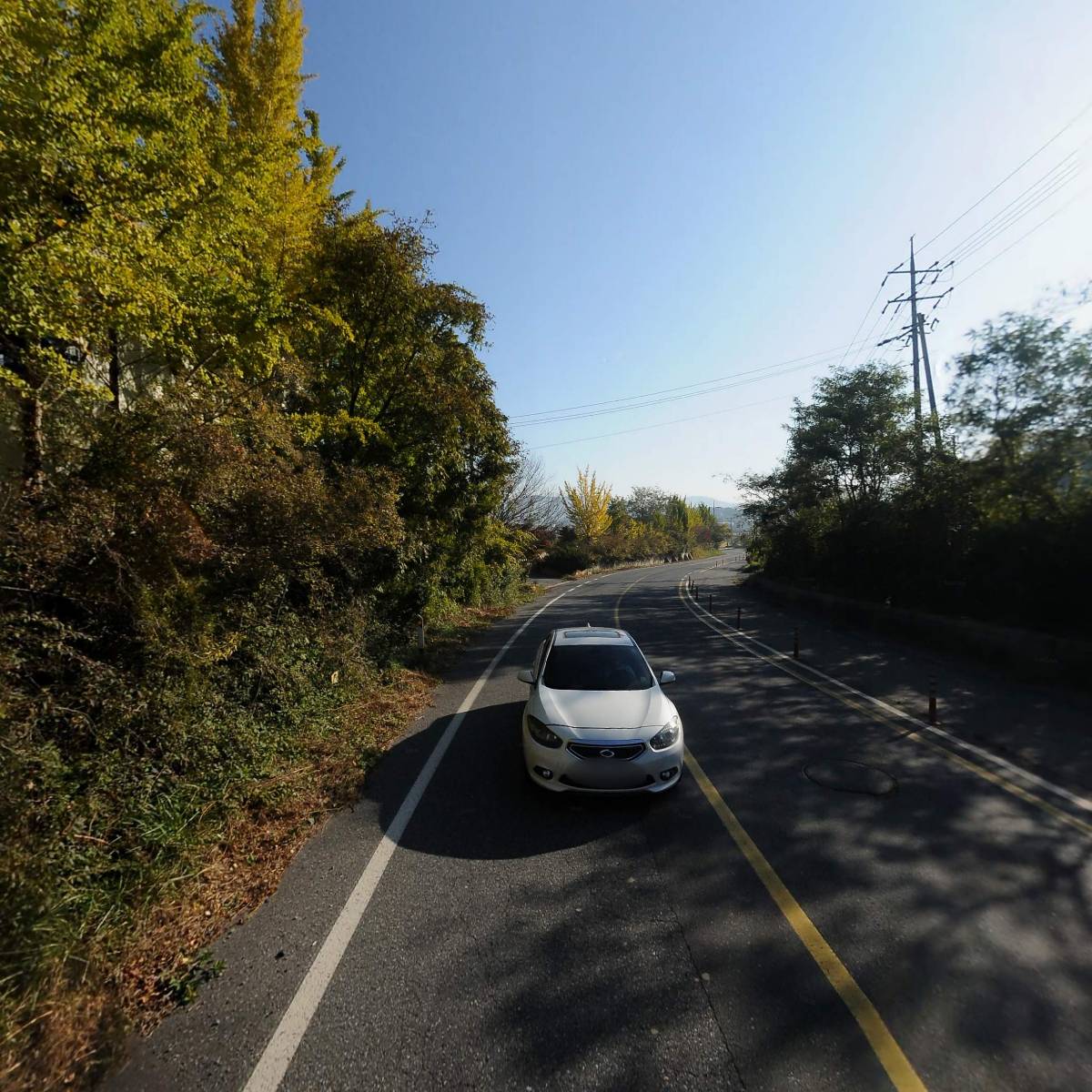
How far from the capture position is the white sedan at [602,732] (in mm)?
5090

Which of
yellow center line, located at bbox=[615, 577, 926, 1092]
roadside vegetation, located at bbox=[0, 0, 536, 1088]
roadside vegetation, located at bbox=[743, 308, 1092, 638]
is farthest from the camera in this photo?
roadside vegetation, located at bbox=[743, 308, 1092, 638]

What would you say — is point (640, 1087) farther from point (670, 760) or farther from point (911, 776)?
point (911, 776)

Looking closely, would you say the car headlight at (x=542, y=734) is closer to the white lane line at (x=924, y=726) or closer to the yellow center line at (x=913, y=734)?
the yellow center line at (x=913, y=734)

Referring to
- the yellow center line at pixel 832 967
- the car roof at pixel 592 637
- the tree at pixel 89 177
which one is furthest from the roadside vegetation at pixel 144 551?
the yellow center line at pixel 832 967

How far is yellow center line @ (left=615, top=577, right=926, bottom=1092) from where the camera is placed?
8.62ft

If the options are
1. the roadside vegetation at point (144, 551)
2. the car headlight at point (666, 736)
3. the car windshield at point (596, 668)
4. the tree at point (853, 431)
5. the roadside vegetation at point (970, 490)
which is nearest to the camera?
the roadside vegetation at point (144, 551)

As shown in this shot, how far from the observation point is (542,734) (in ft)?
17.7

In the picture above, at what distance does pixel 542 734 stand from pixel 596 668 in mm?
1325

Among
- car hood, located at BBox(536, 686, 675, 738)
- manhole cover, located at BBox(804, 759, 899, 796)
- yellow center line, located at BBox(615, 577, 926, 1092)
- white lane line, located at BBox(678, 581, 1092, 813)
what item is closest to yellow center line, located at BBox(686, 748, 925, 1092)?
yellow center line, located at BBox(615, 577, 926, 1092)

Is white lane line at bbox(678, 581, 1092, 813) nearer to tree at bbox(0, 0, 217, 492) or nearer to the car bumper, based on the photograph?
the car bumper

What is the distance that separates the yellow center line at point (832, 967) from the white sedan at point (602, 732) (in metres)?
0.80

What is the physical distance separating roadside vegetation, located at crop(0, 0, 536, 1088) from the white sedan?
2.25 metres

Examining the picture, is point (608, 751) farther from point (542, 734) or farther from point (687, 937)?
point (687, 937)

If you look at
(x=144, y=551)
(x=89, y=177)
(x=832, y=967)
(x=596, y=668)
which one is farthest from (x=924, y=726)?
(x=89, y=177)
